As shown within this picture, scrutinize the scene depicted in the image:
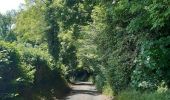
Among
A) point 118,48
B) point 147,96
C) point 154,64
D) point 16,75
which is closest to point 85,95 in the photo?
point 118,48

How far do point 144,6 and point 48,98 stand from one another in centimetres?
1520

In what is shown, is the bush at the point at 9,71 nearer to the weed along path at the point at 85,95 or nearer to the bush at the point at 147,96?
the bush at the point at 147,96

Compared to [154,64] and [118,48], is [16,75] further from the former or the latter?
[154,64]

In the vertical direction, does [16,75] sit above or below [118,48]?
below

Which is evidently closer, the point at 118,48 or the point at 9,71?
the point at 9,71

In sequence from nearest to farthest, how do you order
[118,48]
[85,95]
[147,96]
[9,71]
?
[147,96], [9,71], [118,48], [85,95]

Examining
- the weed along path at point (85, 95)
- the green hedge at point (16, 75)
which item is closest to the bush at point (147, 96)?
the green hedge at point (16, 75)

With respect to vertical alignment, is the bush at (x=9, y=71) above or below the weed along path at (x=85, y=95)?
above

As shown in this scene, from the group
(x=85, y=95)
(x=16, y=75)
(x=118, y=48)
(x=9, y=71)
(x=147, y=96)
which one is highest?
(x=118, y=48)

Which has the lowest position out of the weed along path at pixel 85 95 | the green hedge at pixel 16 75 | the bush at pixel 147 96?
the weed along path at pixel 85 95

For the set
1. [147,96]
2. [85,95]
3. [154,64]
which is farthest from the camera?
[85,95]

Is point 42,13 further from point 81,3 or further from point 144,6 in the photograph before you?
point 144,6

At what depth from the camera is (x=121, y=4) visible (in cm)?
1942

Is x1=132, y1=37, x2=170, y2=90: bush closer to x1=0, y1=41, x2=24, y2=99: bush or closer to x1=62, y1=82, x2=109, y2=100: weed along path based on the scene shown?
x1=0, y1=41, x2=24, y2=99: bush
